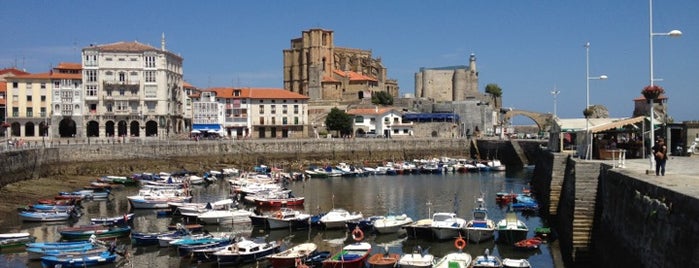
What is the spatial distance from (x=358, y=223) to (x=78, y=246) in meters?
14.7

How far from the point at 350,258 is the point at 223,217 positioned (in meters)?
14.2

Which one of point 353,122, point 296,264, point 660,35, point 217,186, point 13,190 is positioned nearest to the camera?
point 660,35

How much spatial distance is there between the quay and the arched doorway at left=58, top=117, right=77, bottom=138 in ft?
237

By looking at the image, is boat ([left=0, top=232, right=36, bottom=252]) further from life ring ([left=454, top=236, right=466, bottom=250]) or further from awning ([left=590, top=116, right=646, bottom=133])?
awning ([left=590, top=116, right=646, bottom=133])

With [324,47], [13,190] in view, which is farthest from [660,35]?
[324,47]

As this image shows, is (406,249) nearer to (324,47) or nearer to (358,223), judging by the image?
(358,223)

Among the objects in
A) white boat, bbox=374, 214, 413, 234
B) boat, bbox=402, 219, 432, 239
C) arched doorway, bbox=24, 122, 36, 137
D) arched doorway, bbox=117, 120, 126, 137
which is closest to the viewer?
boat, bbox=402, 219, 432, 239

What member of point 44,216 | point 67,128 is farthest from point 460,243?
point 67,128

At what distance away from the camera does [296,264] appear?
26.9 m

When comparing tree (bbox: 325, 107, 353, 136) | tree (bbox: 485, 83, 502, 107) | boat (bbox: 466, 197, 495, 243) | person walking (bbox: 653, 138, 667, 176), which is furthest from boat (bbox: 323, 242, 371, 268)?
tree (bbox: 485, 83, 502, 107)

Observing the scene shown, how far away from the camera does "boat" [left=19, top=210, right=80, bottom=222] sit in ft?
128

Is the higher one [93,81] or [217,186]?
[93,81]

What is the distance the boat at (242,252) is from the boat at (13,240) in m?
10.9

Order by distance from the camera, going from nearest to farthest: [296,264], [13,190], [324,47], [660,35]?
[660,35] → [296,264] → [13,190] → [324,47]
